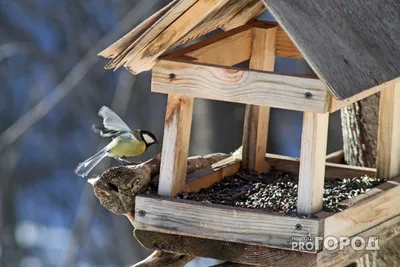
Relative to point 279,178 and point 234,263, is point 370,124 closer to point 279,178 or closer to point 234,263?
point 279,178

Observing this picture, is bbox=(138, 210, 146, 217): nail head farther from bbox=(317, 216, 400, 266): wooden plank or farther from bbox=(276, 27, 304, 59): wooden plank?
bbox=(276, 27, 304, 59): wooden plank

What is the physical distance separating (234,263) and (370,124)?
1.58m

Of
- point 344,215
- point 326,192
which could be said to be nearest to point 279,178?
point 326,192

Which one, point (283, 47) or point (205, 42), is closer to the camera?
point (205, 42)

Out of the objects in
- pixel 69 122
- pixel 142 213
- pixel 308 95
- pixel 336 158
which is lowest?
pixel 142 213

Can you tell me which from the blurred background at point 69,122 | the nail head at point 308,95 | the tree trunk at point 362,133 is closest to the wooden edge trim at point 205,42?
the nail head at point 308,95

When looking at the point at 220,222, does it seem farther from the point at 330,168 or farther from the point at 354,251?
the point at 330,168

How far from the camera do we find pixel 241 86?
3.46 meters

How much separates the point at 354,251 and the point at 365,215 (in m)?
0.14

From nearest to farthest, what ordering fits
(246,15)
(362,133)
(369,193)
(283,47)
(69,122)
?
1. (369,193)
2. (246,15)
3. (283,47)
4. (362,133)
5. (69,122)

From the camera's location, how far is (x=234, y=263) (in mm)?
3625

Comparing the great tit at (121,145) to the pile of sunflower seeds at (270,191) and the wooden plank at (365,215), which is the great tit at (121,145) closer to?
the pile of sunflower seeds at (270,191)

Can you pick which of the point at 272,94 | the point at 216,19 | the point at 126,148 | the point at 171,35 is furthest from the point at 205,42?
the point at 126,148

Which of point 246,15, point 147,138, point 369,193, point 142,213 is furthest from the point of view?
point 147,138
